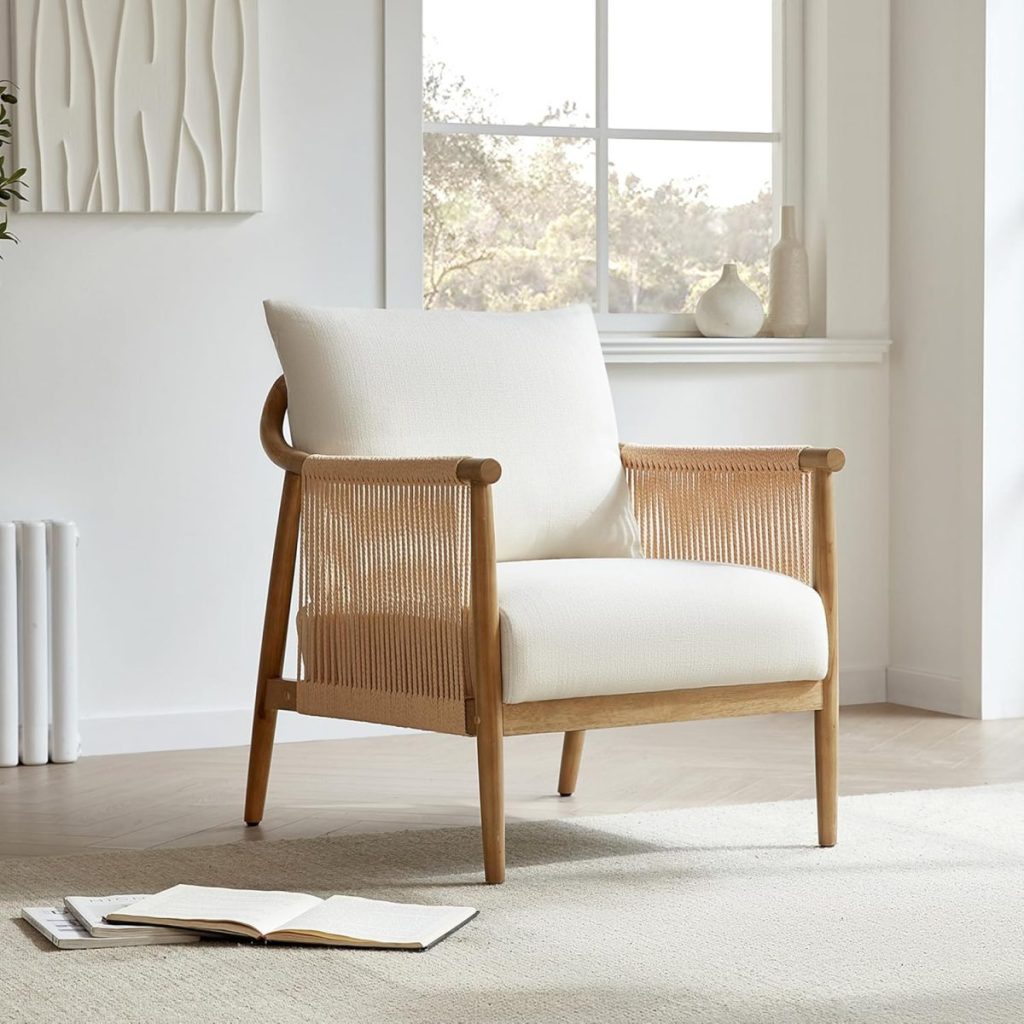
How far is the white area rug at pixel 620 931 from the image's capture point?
1.98 meters

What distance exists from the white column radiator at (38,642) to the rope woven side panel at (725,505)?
1286mm

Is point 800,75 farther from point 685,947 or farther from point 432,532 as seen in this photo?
point 685,947

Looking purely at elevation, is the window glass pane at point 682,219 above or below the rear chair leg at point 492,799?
above

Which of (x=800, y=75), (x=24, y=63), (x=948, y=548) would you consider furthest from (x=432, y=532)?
(x=800, y=75)

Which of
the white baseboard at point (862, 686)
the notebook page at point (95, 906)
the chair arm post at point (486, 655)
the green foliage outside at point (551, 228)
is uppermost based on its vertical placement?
the green foliage outside at point (551, 228)

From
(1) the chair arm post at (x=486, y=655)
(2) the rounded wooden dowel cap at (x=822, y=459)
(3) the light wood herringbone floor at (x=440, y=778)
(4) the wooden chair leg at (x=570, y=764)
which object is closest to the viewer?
(1) the chair arm post at (x=486, y=655)

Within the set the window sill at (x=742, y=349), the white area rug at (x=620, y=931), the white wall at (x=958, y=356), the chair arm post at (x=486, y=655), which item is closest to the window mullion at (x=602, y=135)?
the window sill at (x=742, y=349)

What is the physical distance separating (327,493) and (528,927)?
843 millimetres

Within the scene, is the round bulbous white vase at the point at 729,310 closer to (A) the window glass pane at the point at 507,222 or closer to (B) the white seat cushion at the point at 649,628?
(A) the window glass pane at the point at 507,222

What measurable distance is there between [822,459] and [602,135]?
6.04 ft

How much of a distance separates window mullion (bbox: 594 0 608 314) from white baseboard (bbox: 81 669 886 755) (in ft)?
4.47

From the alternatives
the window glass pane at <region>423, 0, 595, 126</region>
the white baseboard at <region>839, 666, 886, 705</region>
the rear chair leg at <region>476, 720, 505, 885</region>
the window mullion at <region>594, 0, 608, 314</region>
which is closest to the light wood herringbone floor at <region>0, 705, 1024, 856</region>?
the white baseboard at <region>839, 666, 886, 705</region>

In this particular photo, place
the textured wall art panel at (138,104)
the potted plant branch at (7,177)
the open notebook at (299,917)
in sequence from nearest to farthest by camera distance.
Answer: the open notebook at (299,917) → the potted plant branch at (7,177) → the textured wall art panel at (138,104)

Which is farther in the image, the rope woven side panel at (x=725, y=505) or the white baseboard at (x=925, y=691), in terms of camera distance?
the white baseboard at (x=925, y=691)
